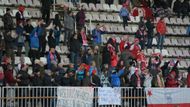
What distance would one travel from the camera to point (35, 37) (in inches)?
953

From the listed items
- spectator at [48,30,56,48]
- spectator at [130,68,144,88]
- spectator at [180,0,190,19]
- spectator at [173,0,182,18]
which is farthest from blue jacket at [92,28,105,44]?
spectator at [180,0,190,19]

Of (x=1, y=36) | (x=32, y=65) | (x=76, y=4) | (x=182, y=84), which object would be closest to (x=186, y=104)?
(x=182, y=84)

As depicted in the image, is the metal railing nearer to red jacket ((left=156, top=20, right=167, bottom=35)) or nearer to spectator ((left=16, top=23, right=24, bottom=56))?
spectator ((left=16, top=23, right=24, bottom=56))

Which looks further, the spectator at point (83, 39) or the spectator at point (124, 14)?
the spectator at point (124, 14)

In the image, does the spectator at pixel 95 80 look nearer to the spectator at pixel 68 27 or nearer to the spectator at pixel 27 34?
the spectator at pixel 27 34

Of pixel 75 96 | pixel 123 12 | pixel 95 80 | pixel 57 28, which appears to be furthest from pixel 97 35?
pixel 75 96

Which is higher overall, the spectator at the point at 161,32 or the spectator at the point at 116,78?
the spectator at the point at 161,32

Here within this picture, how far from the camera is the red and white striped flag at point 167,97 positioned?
2092 centimetres

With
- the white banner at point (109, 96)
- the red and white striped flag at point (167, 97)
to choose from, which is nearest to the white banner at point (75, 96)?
the white banner at point (109, 96)

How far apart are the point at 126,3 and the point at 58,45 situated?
6095 millimetres

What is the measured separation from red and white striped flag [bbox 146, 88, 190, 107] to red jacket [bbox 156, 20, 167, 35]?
870 centimetres

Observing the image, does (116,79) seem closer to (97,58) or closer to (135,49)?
(97,58)

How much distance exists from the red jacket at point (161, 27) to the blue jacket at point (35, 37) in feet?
26.2

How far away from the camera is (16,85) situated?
1952 cm
